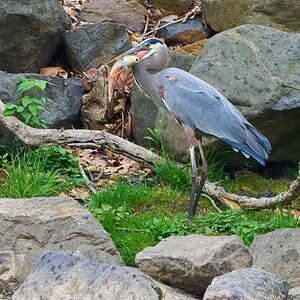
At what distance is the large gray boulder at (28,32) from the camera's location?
8.77 m

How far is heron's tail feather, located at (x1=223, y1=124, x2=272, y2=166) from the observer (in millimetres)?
6688

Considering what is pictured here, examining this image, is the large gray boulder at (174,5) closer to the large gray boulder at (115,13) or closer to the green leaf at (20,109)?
the large gray boulder at (115,13)

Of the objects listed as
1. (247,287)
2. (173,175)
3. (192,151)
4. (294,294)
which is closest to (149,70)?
(192,151)

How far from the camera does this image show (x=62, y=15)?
9125mm

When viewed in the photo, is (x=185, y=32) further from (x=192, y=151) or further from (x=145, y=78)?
(x=192, y=151)

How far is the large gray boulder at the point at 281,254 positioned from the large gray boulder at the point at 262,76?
8.33 ft

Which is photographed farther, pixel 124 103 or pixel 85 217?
pixel 124 103

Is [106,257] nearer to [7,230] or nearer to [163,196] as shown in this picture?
[7,230]

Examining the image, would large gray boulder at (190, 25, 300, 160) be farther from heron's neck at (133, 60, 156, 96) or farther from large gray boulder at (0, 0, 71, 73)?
large gray boulder at (0, 0, 71, 73)

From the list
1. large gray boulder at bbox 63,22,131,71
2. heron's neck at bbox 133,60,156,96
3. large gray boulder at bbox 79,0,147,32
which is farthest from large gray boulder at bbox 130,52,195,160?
large gray boulder at bbox 79,0,147,32

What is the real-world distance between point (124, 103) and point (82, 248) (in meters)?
3.86

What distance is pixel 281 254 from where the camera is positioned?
5.06m

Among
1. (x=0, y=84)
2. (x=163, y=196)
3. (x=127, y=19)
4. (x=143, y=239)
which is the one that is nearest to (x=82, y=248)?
(x=143, y=239)

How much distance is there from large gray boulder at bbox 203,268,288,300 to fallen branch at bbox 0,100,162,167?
10.9 ft
